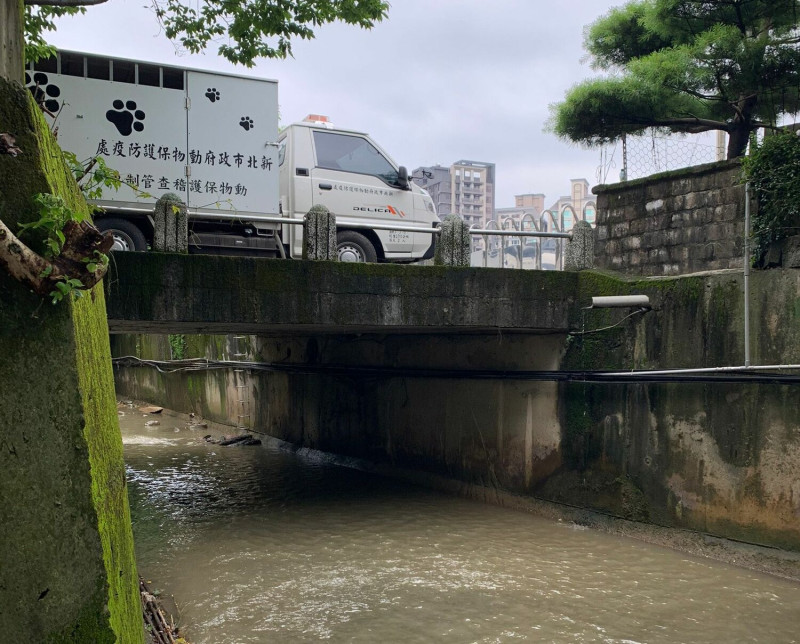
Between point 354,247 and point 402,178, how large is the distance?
163 centimetres

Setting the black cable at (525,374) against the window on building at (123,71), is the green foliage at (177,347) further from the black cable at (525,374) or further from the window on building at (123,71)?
the window on building at (123,71)

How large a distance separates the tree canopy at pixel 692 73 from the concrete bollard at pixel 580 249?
7.73 feet

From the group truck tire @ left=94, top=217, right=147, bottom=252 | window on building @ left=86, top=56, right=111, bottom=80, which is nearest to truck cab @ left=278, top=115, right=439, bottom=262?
truck tire @ left=94, top=217, right=147, bottom=252

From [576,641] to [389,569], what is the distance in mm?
2516

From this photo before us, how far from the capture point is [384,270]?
8758 mm

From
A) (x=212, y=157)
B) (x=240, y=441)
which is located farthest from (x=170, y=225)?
(x=240, y=441)

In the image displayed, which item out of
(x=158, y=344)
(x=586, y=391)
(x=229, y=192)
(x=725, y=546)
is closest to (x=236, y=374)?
(x=158, y=344)

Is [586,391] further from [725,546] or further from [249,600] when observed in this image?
[249,600]

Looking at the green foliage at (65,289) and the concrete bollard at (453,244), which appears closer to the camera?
the green foliage at (65,289)

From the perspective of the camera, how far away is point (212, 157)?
9523 mm

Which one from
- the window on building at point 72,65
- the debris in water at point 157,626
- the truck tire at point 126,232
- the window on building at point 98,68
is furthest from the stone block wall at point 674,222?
the debris in water at point 157,626

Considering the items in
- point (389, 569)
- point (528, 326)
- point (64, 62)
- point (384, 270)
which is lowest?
point (389, 569)

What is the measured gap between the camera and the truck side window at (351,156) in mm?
11047

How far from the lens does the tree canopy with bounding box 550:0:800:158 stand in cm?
1005
